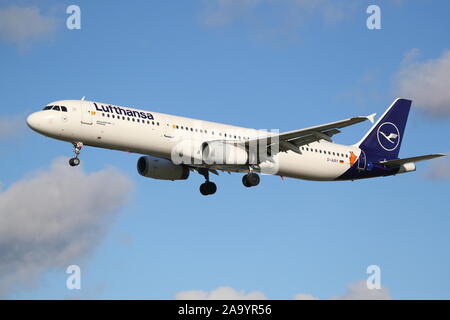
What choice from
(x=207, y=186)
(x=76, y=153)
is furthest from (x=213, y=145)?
(x=76, y=153)

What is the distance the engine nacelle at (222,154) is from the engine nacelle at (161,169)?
4.46m

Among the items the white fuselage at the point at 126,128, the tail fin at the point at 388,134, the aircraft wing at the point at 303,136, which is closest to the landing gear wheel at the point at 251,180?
the white fuselage at the point at 126,128

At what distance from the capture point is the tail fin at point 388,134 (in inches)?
1944

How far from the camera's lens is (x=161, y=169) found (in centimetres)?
4566

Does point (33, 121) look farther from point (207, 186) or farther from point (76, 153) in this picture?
point (207, 186)

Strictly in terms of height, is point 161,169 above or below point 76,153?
above

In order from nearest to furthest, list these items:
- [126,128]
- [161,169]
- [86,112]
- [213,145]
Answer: [86,112], [126,128], [213,145], [161,169]

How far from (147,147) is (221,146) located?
4.19 m

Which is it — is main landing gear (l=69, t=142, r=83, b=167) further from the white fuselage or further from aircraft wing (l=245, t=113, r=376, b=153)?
aircraft wing (l=245, t=113, r=376, b=153)

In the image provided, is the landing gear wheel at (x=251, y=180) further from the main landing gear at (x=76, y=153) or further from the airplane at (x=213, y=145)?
the main landing gear at (x=76, y=153)

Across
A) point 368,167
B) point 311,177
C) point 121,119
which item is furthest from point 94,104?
point 368,167

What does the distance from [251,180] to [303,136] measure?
4110 millimetres

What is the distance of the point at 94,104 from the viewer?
40.4 m

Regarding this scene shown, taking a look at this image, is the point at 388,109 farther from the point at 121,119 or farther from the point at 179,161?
the point at 121,119
